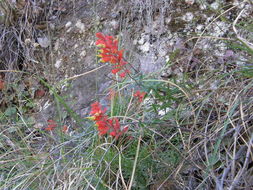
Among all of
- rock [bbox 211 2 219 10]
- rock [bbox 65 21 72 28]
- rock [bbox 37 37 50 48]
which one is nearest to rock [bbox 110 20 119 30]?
rock [bbox 65 21 72 28]

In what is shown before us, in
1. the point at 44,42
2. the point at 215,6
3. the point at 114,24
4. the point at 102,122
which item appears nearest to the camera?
the point at 102,122

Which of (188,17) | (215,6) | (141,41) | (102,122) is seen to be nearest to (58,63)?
(141,41)

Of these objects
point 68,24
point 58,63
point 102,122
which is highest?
point 102,122

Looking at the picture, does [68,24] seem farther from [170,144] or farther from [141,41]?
[170,144]

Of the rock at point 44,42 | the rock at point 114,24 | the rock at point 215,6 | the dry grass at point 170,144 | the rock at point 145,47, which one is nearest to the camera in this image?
the dry grass at point 170,144

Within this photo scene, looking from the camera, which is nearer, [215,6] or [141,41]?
[215,6]

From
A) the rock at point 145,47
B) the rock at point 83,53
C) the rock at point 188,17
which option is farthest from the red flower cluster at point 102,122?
the rock at point 83,53

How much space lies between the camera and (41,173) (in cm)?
142

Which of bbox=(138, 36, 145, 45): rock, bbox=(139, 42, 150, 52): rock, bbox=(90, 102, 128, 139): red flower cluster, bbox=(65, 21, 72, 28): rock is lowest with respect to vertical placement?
bbox=(65, 21, 72, 28): rock

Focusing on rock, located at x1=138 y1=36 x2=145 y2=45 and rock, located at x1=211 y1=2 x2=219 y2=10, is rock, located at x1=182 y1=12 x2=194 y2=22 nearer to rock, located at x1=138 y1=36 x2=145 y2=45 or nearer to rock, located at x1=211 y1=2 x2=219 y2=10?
rock, located at x1=211 y1=2 x2=219 y2=10

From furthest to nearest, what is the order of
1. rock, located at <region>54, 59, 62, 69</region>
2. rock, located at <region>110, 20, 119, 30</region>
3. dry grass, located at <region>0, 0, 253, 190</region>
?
rock, located at <region>54, 59, 62, 69</region>
rock, located at <region>110, 20, 119, 30</region>
dry grass, located at <region>0, 0, 253, 190</region>

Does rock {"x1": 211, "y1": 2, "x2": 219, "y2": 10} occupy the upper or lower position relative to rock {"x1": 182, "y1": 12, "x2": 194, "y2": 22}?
upper

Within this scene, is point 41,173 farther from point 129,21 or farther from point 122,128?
point 129,21

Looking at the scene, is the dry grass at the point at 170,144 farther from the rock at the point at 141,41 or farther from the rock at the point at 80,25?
the rock at the point at 80,25
